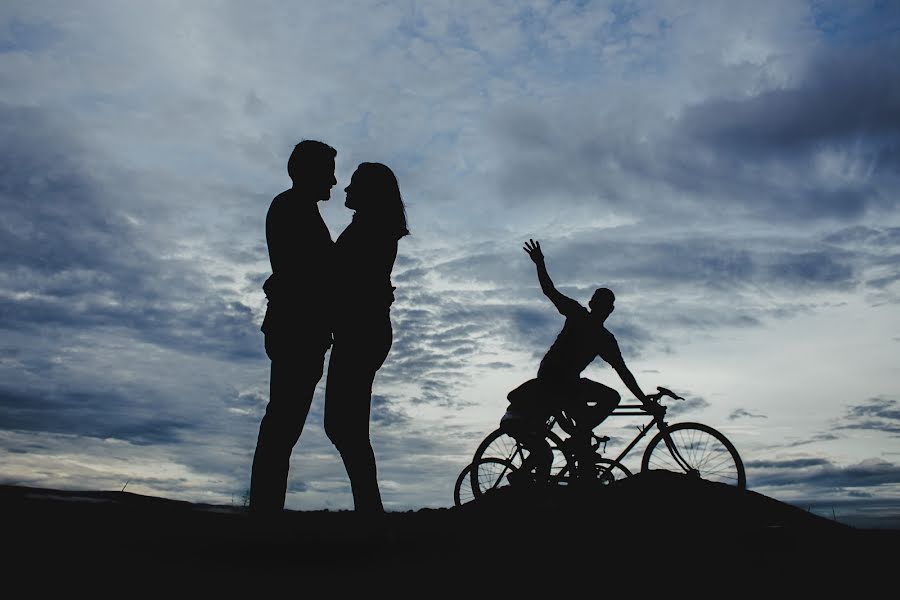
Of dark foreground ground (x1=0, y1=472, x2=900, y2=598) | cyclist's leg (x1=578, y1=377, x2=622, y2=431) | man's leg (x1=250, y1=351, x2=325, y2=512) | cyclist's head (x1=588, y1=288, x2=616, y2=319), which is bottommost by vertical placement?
dark foreground ground (x1=0, y1=472, x2=900, y2=598)

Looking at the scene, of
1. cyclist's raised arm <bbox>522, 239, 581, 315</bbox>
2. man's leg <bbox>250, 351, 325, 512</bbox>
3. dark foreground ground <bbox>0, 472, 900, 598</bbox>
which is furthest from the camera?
cyclist's raised arm <bbox>522, 239, 581, 315</bbox>

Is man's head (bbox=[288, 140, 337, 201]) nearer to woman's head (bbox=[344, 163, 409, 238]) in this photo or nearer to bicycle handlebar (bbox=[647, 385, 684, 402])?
woman's head (bbox=[344, 163, 409, 238])

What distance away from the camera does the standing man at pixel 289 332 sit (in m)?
5.20

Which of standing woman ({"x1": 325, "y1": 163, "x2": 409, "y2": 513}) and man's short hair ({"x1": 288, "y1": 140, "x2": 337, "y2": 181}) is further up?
man's short hair ({"x1": 288, "y1": 140, "x2": 337, "y2": 181})

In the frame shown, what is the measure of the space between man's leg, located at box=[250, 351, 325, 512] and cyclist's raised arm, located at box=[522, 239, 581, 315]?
4499 millimetres

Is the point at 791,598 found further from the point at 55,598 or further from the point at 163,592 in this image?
the point at 55,598

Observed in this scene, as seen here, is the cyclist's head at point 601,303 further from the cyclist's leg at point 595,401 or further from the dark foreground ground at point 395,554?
the dark foreground ground at point 395,554

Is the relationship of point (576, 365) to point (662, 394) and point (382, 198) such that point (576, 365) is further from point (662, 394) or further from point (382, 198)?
point (382, 198)

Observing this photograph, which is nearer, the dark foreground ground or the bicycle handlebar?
the dark foreground ground

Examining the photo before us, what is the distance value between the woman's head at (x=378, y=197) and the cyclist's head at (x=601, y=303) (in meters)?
4.33

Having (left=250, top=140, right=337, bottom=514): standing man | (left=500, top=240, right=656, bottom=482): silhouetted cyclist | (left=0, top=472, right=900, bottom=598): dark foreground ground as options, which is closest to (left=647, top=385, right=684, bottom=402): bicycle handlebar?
(left=500, top=240, right=656, bottom=482): silhouetted cyclist

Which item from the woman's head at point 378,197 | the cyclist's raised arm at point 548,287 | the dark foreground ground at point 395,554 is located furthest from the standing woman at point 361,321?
the cyclist's raised arm at point 548,287

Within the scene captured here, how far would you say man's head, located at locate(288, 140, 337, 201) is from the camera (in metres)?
5.59

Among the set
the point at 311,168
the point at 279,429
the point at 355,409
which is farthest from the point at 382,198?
the point at 279,429
